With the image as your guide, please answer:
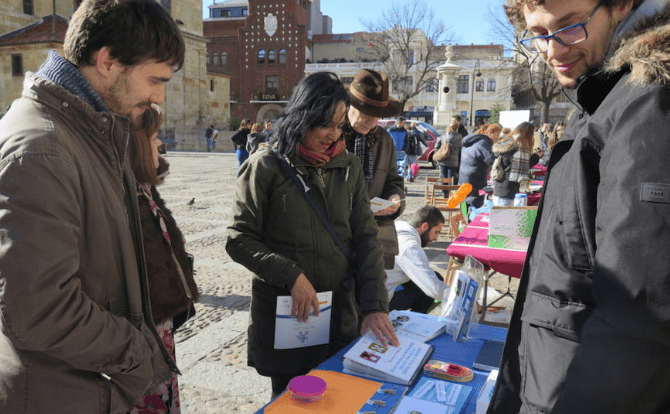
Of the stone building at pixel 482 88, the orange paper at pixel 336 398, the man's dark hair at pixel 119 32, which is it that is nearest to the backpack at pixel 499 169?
the orange paper at pixel 336 398

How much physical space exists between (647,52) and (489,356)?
1401 millimetres

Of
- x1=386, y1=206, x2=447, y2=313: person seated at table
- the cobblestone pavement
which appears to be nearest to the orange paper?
the cobblestone pavement

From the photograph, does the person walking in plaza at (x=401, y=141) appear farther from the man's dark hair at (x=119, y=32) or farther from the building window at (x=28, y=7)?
the building window at (x=28, y=7)

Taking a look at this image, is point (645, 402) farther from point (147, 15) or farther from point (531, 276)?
point (147, 15)

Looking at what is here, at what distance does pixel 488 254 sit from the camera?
362cm

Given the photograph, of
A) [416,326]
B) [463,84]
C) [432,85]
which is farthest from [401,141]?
[463,84]

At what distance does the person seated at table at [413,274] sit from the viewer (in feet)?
11.1

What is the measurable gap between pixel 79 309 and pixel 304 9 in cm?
5294

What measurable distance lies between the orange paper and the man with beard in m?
0.40

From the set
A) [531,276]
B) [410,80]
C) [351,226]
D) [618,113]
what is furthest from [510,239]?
[410,80]

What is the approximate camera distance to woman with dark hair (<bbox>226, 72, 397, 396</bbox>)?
83.3 inches

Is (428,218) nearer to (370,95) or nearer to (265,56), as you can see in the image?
(370,95)

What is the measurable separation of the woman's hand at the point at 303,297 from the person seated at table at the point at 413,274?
4.66 ft

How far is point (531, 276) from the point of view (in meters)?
1.11
